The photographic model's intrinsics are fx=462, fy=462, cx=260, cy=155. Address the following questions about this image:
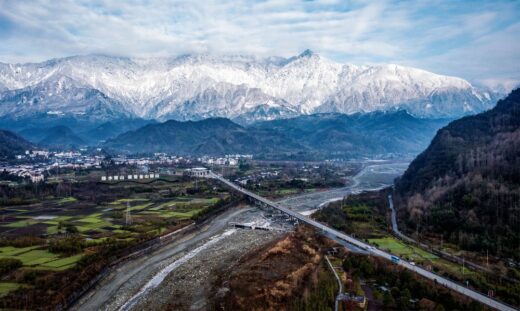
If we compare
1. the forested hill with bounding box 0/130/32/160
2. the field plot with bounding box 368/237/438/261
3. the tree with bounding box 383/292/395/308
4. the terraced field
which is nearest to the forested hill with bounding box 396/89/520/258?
the field plot with bounding box 368/237/438/261

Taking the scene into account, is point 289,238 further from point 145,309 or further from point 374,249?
point 145,309

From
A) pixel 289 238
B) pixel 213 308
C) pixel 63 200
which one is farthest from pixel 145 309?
pixel 63 200

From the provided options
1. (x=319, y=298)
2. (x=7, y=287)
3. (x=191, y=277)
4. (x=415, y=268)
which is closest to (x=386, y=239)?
(x=415, y=268)

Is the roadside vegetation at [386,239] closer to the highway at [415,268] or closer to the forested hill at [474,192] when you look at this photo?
the highway at [415,268]

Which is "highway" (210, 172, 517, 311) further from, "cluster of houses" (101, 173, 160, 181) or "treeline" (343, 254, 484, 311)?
"cluster of houses" (101, 173, 160, 181)

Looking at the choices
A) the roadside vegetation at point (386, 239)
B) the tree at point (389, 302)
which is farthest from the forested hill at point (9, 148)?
the tree at point (389, 302)

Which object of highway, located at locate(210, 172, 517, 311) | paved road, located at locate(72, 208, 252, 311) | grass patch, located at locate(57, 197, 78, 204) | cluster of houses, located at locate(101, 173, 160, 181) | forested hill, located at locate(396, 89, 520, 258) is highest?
forested hill, located at locate(396, 89, 520, 258)

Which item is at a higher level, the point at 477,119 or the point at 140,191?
the point at 477,119
